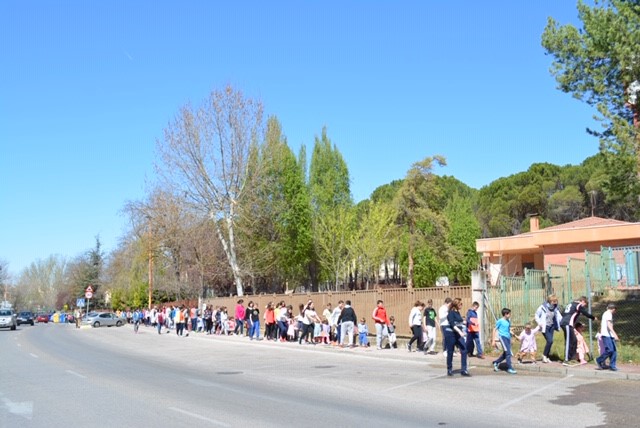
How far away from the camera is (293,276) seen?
56812mm

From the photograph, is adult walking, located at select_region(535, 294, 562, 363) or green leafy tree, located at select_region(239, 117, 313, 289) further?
green leafy tree, located at select_region(239, 117, 313, 289)

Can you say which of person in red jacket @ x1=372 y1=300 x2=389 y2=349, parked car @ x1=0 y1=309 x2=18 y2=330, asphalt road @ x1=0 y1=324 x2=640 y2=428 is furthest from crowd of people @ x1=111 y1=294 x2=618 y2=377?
parked car @ x1=0 y1=309 x2=18 y2=330

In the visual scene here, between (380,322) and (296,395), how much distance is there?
415 inches

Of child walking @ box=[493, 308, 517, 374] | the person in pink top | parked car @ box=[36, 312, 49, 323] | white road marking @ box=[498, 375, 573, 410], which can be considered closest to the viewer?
white road marking @ box=[498, 375, 573, 410]

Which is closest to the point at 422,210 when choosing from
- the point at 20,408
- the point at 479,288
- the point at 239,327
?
the point at 239,327

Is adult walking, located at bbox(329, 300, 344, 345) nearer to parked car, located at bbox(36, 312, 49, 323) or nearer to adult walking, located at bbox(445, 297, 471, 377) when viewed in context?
adult walking, located at bbox(445, 297, 471, 377)

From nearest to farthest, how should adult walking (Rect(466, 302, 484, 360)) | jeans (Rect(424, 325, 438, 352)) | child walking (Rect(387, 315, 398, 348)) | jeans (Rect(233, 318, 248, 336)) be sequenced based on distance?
adult walking (Rect(466, 302, 484, 360)), jeans (Rect(424, 325, 438, 352)), child walking (Rect(387, 315, 398, 348)), jeans (Rect(233, 318, 248, 336))

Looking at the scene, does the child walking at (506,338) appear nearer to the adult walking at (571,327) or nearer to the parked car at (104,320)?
the adult walking at (571,327)

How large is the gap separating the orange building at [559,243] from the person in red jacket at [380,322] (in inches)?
510

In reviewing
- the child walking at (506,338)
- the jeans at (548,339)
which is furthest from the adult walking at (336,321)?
the child walking at (506,338)

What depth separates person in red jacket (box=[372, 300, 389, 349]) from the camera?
72.3ft

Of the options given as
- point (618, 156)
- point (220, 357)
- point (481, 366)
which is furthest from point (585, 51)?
point (220, 357)

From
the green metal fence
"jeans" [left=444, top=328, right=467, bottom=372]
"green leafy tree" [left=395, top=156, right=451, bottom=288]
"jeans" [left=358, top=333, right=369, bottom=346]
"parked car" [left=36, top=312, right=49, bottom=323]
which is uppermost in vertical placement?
"green leafy tree" [left=395, top=156, right=451, bottom=288]

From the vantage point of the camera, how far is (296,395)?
11930 millimetres
